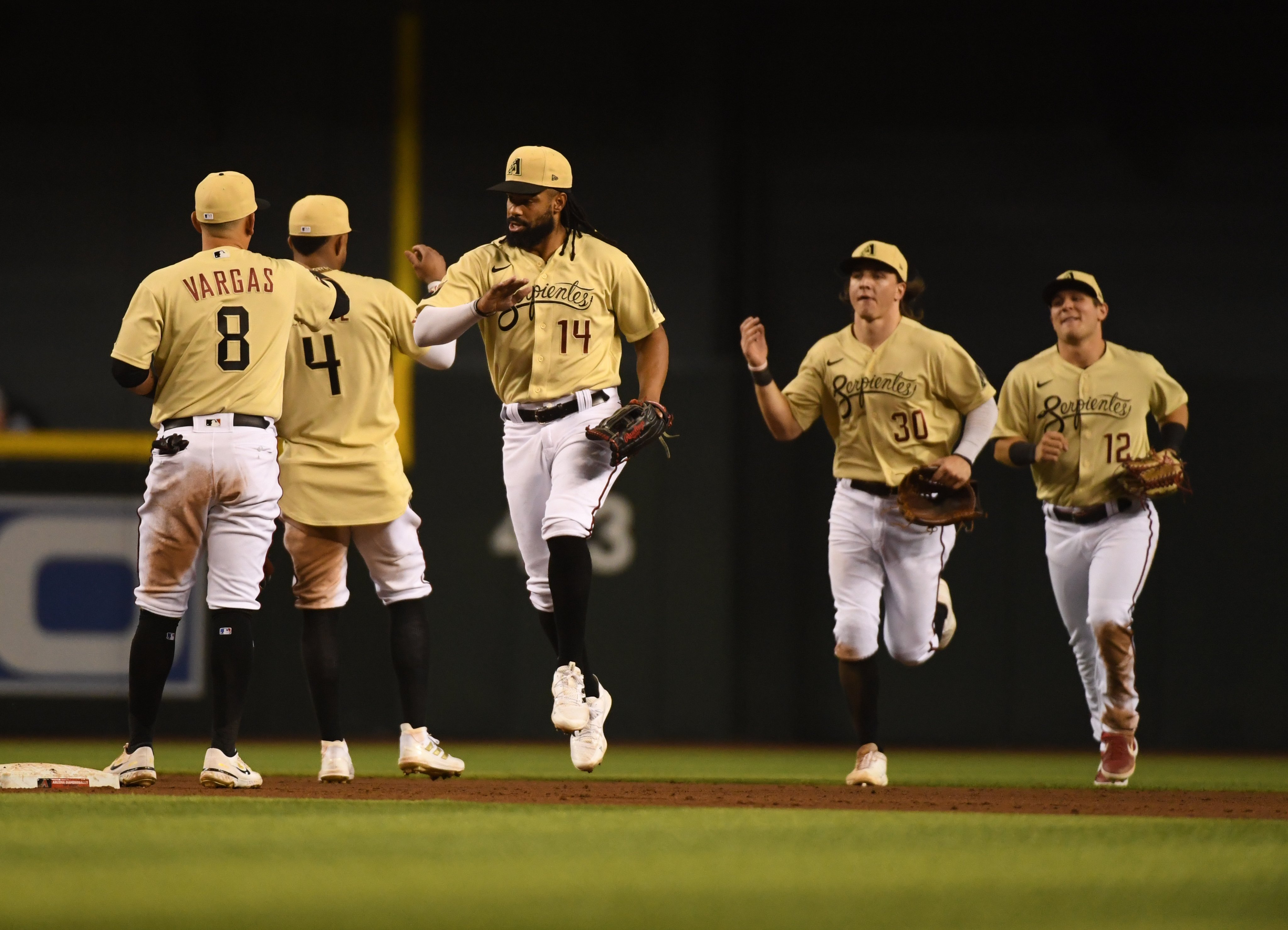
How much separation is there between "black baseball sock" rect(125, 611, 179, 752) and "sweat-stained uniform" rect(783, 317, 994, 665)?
241cm

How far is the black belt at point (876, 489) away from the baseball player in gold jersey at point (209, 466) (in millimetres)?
2209

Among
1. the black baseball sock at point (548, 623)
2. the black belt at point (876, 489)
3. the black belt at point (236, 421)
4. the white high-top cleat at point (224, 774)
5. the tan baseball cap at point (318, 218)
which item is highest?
the tan baseball cap at point (318, 218)

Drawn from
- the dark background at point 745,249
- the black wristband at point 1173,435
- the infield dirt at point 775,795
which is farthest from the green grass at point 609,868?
the dark background at point 745,249

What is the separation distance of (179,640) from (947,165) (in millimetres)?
5450

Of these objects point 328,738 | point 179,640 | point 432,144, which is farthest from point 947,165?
point 328,738

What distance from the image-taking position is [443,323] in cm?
552

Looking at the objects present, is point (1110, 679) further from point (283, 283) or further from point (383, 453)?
point (283, 283)

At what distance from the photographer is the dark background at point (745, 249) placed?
378 inches

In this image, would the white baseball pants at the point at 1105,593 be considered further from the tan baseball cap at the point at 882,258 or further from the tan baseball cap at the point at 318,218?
the tan baseball cap at the point at 318,218

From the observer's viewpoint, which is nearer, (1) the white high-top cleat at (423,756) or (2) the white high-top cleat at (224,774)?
(2) the white high-top cleat at (224,774)

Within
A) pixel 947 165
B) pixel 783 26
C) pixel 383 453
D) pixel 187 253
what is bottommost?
pixel 383 453

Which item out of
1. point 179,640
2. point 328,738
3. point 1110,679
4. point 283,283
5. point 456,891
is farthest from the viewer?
point 179,640

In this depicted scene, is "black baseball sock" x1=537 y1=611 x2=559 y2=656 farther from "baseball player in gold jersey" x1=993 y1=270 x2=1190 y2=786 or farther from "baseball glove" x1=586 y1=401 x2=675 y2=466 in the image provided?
"baseball player in gold jersey" x1=993 y1=270 x2=1190 y2=786

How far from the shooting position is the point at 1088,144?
10.4m
